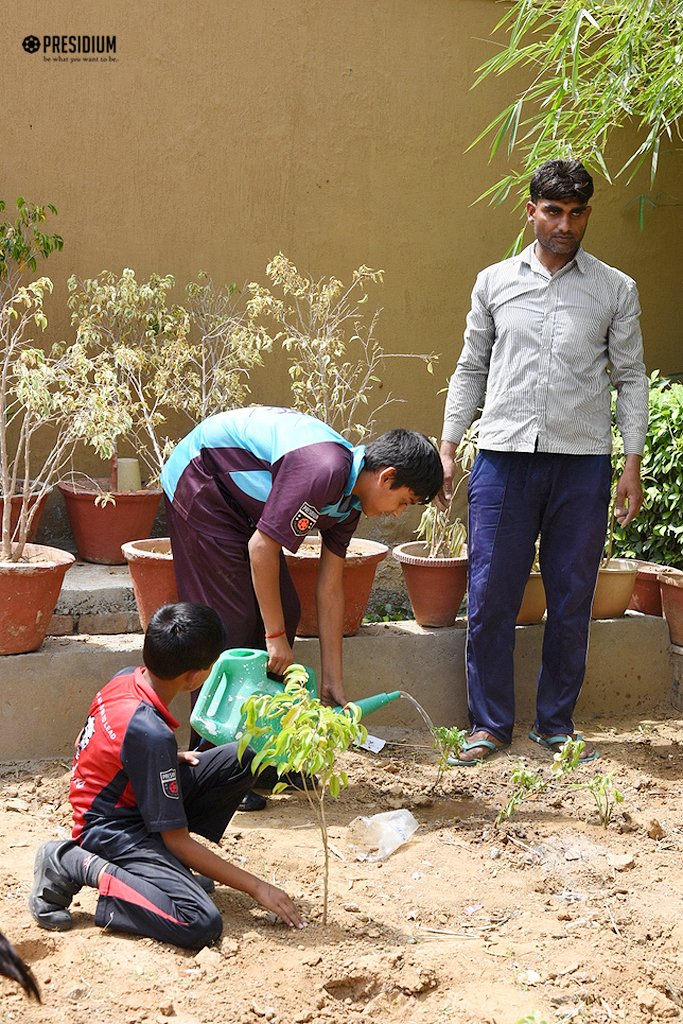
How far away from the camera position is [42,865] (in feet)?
10.6

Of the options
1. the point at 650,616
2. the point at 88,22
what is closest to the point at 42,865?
the point at 650,616

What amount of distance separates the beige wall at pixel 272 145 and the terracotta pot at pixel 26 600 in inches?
80.1

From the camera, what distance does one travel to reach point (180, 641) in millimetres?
3180

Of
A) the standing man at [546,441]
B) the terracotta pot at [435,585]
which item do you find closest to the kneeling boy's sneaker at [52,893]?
the standing man at [546,441]

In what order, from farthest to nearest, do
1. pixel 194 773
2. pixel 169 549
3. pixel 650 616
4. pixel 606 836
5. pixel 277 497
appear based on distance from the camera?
pixel 650 616 < pixel 169 549 < pixel 606 836 < pixel 277 497 < pixel 194 773

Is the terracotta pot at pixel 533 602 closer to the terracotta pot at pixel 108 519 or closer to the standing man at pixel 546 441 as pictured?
the standing man at pixel 546 441

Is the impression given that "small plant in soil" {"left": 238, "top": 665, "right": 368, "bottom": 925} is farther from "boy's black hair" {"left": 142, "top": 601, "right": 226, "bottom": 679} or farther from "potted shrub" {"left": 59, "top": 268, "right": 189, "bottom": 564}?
"potted shrub" {"left": 59, "top": 268, "right": 189, "bottom": 564}

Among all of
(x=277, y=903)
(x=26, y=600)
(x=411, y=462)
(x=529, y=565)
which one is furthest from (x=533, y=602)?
(x=277, y=903)

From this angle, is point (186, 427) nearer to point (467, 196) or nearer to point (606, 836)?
point (467, 196)

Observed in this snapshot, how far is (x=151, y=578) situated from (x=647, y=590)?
2398mm

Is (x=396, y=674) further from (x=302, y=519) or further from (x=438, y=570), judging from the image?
(x=302, y=519)

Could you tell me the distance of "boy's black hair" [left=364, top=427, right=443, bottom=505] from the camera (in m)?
3.71

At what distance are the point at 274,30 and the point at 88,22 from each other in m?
0.97

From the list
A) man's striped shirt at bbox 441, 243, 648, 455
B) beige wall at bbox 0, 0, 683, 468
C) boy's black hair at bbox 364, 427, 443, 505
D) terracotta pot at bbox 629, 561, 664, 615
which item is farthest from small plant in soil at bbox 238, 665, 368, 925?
beige wall at bbox 0, 0, 683, 468
